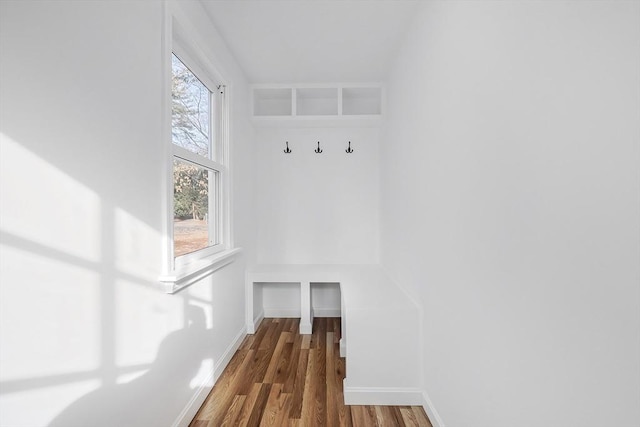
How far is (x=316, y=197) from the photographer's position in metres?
3.59

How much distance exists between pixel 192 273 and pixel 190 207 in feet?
1.75

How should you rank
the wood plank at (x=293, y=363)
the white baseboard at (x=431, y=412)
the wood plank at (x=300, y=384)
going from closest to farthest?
the white baseboard at (x=431, y=412) < the wood plank at (x=300, y=384) < the wood plank at (x=293, y=363)

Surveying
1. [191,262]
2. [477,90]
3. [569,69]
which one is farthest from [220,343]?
[569,69]

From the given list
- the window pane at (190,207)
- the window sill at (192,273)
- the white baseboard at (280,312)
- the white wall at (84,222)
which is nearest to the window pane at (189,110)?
the window pane at (190,207)

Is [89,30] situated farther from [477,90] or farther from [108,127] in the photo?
[477,90]

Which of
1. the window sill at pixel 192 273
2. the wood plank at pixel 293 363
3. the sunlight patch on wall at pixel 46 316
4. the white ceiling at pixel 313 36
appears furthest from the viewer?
the wood plank at pixel 293 363

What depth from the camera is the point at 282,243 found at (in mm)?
3607

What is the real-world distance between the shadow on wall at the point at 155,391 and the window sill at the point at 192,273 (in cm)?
19

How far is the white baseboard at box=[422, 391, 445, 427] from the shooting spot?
1.71 m

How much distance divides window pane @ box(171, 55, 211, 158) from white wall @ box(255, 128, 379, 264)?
3.94ft

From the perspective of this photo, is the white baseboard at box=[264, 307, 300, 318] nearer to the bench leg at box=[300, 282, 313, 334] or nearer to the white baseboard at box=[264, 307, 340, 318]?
the white baseboard at box=[264, 307, 340, 318]

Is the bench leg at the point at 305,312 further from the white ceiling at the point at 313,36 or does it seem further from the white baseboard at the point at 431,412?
the white ceiling at the point at 313,36

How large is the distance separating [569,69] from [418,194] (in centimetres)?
131

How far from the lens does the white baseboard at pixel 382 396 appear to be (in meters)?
2.00
